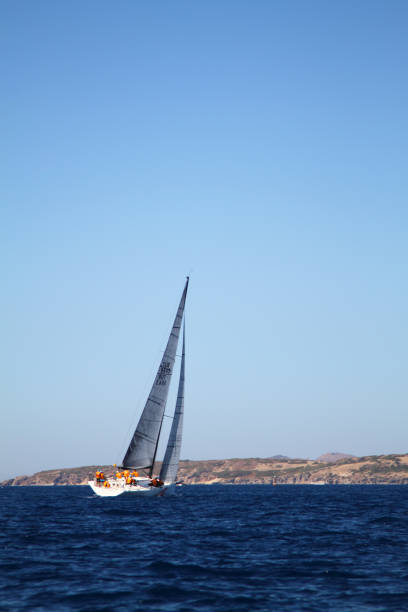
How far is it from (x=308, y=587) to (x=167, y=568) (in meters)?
6.02

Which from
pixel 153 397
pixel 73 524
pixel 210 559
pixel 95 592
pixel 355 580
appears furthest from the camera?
pixel 153 397

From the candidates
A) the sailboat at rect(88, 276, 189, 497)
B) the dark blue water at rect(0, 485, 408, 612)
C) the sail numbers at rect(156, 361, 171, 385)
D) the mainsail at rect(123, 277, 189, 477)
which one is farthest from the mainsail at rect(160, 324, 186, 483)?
the dark blue water at rect(0, 485, 408, 612)

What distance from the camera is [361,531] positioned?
39.7 m

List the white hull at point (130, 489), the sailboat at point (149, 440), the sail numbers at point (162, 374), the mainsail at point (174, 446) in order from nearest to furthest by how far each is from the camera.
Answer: the white hull at point (130, 489), the sailboat at point (149, 440), the sail numbers at point (162, 374), the mainsail at point (174, 446)

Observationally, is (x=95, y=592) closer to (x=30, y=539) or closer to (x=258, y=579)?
(x=258, y=579)

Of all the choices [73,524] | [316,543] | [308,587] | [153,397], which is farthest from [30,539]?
[153,397]

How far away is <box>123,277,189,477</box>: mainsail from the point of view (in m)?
72.9

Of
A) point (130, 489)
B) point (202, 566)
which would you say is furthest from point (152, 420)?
point (202, 566)

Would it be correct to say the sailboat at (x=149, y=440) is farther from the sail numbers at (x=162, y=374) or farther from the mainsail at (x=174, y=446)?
the mainsail at (x=174, y=446)

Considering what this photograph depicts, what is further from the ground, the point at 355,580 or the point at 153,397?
the point at 153,397

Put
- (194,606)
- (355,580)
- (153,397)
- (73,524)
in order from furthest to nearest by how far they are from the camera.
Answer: (153,397) → (73,524) → (355,580) → (194,606)

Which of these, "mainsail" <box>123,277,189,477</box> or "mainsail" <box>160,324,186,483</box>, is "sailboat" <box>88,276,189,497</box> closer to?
"mainsail" <box>123,277,189,477</box>

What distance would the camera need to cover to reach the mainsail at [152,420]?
239ft

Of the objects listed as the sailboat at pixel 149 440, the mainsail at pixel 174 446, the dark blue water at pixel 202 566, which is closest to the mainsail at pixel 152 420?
the sailboat at pixel 149 440
